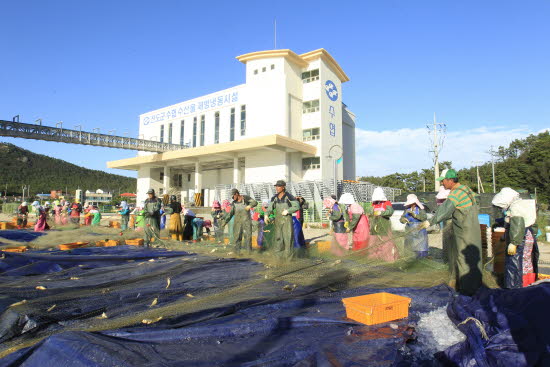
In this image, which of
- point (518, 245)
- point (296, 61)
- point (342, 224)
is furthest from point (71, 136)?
point (518, 245)

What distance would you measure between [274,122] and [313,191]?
704 centimetres

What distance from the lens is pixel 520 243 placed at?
14.4 feet

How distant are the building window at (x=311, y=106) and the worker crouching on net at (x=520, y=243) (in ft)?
78.2

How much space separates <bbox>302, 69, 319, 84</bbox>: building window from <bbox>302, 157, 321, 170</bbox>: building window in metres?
6.66

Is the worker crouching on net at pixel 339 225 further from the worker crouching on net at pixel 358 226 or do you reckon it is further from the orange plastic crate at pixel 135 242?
the orange plastic crate at pixel 135 242

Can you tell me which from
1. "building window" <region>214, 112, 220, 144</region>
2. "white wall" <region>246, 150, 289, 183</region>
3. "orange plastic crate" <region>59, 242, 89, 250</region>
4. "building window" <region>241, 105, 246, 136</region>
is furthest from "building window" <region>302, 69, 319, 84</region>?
"orange plastic crate" <region>59, 242, 89, 250</region>

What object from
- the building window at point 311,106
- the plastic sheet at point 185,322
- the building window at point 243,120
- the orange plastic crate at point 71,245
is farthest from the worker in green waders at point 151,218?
the building window at point 311,106

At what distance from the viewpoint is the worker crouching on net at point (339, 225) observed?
21.8 ft

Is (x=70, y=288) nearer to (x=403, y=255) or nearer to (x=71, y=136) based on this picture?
(x=403, y=255)

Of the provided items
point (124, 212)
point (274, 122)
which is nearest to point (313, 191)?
point (274, 122)

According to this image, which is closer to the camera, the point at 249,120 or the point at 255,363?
the point at 255,363

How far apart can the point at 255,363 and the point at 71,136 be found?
2703cm

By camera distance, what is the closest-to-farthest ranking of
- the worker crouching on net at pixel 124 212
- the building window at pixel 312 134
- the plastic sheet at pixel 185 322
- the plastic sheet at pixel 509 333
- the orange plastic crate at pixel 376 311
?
1. the plastic sheet at pixel 509 333
2. the plastic sheet at pixel 185 322
3. the orange plastic crate at pixel 376 311
4. the worker crouching on net at pixel 124 212
5. the building window at pixel 312 134

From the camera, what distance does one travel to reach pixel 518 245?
4.52m
